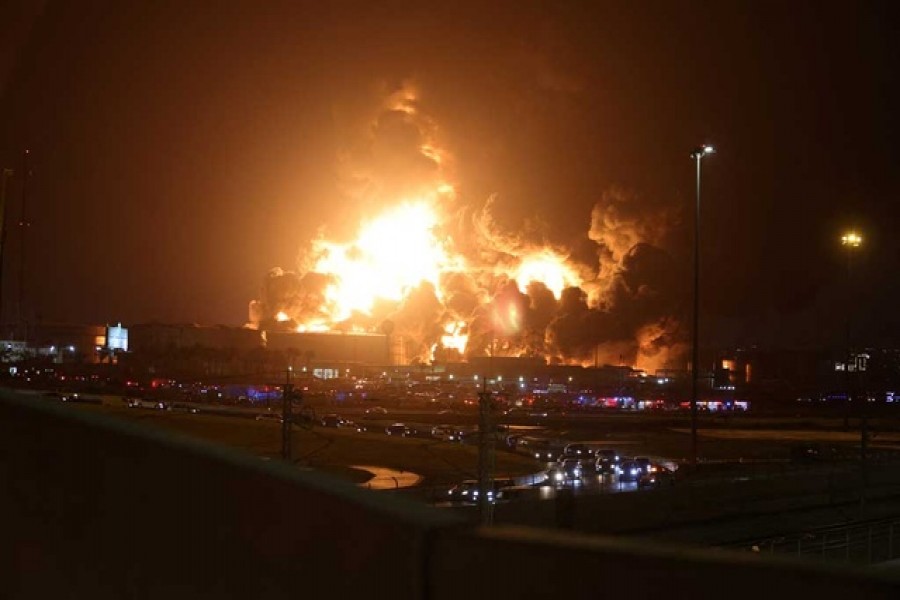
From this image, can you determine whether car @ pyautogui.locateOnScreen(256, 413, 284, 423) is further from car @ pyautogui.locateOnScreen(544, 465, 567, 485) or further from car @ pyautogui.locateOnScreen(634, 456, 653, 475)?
car @ pyautogui.locateOnScreen(634, 456, 653, 475)

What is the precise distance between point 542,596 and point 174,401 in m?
47.1

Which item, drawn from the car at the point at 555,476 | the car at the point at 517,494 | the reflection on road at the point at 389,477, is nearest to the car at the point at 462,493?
the car at the point at 517,494

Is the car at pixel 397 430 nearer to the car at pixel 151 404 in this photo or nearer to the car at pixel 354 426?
the car at pixel 354 426

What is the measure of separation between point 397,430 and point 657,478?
11792mm

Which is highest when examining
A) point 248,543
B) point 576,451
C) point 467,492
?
point 248,543

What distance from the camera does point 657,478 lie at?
3228 centimetres

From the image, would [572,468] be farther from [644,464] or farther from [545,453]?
[545,453]

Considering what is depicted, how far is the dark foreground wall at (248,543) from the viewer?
3.01 m

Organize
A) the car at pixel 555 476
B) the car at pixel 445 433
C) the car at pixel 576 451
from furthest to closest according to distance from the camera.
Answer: the car at pixel 445 433 → the car at pixel 576 451 → the car at pixel 555 476

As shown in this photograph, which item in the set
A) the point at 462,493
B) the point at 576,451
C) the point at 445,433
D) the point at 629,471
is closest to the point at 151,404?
the point at 445,433

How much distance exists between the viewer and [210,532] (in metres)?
5.12

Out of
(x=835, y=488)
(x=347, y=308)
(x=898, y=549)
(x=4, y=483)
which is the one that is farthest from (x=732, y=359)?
(x=4, y=483)

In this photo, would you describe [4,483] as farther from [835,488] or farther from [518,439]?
[518,439]

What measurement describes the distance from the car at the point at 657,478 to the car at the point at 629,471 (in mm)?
284
